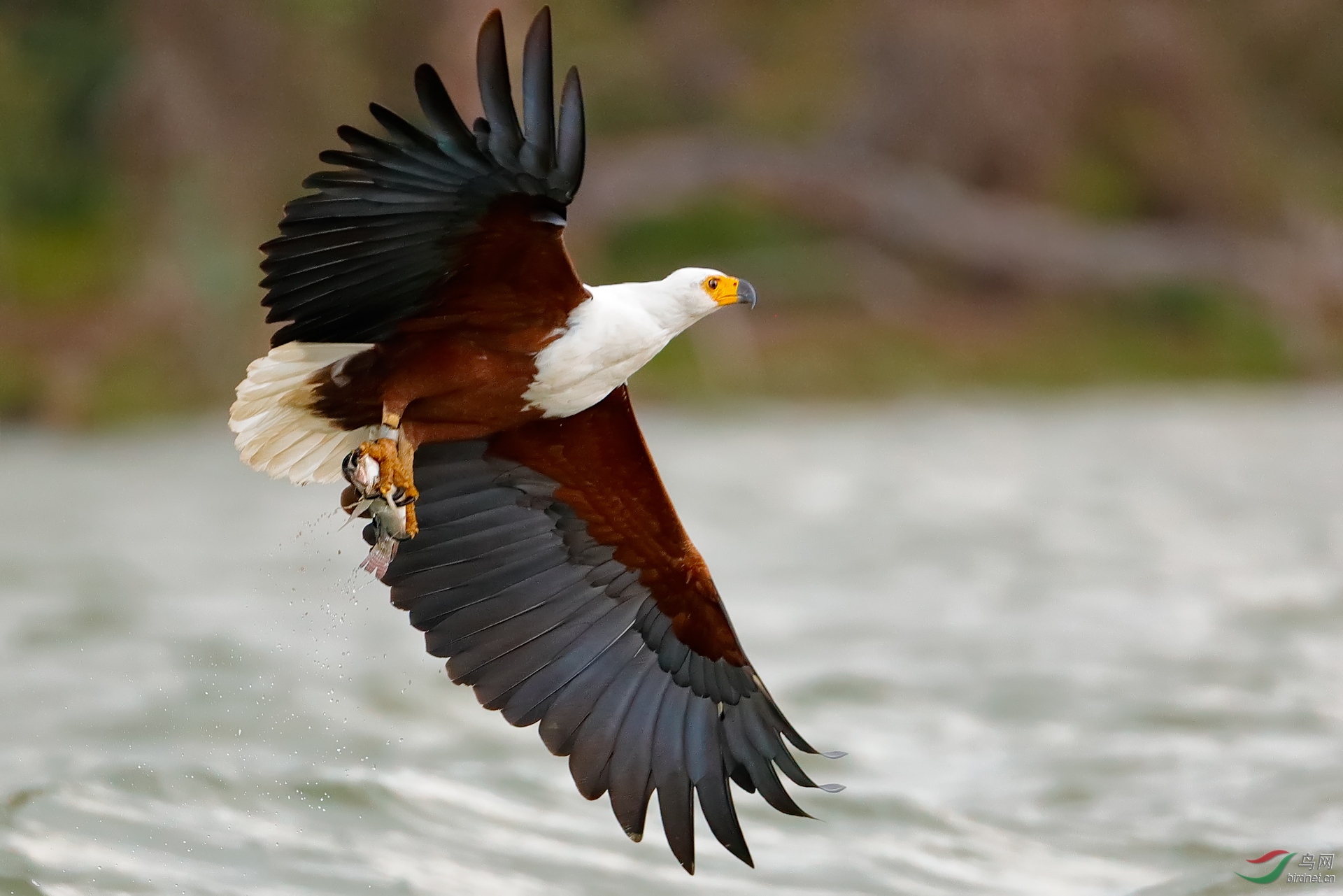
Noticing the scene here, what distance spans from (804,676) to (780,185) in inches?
399

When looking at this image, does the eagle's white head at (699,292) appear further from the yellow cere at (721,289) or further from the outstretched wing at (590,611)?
the outstretched wing at (590,611)

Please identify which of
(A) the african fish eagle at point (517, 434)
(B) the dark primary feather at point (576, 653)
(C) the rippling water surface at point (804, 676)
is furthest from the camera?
(C) the rippling water surface at point (804, 676)

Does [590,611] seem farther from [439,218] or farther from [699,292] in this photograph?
[439,218]

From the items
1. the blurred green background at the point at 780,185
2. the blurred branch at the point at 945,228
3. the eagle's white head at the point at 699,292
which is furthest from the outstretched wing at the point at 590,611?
the blurred branch at the point at 945,228

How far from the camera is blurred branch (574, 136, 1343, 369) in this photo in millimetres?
18219

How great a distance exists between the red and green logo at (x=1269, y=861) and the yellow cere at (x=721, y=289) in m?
2.83

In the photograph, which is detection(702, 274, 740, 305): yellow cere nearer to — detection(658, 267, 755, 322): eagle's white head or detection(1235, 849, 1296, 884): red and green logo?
detection(658, 267, 755, 322): eagle's white head

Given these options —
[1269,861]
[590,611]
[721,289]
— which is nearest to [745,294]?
[721,289]

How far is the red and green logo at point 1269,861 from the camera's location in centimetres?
599

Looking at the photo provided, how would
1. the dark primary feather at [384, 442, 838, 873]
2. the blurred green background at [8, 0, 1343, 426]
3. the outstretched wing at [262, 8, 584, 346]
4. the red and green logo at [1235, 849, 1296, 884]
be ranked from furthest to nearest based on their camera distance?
the blurred green background at [8, 0, 1343, 426] → the red and green logo at [1235, 849, 1296, 884] → the dark primary feather at [384, 442, 838, 873] → the outstretched wing at [262, 8, 584, 346]

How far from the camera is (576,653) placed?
5336 millimetres

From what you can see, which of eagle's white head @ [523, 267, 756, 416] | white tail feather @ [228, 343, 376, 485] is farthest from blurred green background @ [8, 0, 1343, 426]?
eagle's white head @ [523, 267, 756, 416]

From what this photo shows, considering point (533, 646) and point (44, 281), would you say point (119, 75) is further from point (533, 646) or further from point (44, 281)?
point (533, 646)

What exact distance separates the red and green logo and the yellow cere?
9.28 ft
